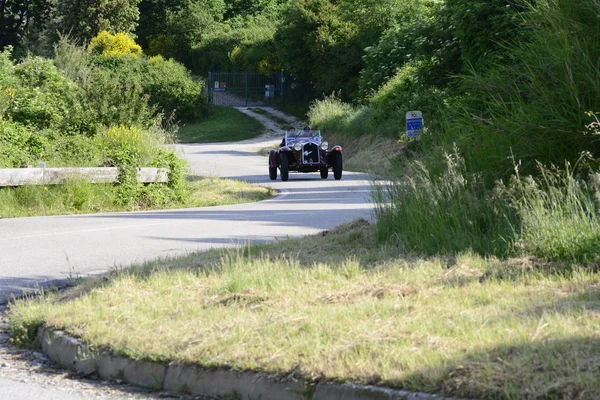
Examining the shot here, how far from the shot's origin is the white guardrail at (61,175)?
18.3m

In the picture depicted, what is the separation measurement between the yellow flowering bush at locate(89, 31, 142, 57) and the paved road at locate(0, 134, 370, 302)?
4879 centimetres

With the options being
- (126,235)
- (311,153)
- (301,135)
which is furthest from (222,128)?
(126,235)

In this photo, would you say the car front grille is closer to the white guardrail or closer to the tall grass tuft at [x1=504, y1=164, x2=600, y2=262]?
the white guardrail

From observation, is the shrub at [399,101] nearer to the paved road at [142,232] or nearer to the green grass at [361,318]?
the paved road at [142,232]

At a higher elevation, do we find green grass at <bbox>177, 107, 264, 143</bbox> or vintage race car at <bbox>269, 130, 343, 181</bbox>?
green grass at <bbox>177, 107, 264, 143</bbox>

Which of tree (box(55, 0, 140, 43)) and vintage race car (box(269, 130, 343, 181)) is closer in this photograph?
vintage race car (box(269, 130, 343, 181))

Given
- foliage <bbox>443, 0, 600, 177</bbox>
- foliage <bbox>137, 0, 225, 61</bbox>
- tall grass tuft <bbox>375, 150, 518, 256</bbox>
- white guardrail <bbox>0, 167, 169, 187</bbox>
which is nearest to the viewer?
tall grass tuft <bbox>375, 150, 518, 256</bbox>

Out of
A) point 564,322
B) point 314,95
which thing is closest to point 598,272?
point 564,322

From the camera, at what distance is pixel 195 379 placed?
6137mm

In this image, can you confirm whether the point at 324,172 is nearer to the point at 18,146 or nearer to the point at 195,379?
the point at 18,146

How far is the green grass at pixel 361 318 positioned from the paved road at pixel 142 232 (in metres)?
2.18

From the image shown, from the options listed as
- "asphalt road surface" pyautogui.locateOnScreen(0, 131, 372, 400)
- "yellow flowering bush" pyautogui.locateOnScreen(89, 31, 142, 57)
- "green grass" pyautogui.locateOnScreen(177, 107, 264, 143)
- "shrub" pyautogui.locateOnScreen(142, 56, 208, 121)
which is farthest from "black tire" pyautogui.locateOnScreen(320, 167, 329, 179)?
"yellow flowering bush" pyautogui.locateOnScreen(89, 31, 142, 57)

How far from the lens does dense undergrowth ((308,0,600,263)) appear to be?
29.4 ft

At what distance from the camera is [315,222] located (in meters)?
16.1
